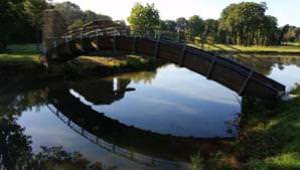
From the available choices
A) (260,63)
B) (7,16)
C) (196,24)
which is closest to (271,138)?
(260,63)

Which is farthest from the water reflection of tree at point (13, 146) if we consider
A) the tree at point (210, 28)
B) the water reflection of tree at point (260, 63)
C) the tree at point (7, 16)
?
the tree at point (210, 28)

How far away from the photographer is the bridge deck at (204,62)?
771 inches

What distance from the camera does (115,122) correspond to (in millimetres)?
19734

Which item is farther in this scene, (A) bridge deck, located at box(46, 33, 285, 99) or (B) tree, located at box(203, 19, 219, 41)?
(B) tree, located at box(203, 19, 219, 41)

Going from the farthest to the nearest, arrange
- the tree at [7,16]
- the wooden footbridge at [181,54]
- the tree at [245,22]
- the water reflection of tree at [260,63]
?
1. the tree at [245,22]
2. the tree at [7,16]
3. the water reflection of tree at [260,63]
4. the wooden footbridge at [181,54]

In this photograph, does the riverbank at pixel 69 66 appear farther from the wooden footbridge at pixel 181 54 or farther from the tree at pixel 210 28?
the tree at pixel 210 28

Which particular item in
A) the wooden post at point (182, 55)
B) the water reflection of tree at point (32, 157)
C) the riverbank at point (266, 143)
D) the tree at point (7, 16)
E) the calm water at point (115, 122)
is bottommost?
the calm water at point (115, 122)

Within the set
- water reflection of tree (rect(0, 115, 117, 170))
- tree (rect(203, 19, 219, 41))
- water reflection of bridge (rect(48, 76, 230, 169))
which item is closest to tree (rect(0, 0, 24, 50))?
water reflection of bridge (rect(48, 76, 230, 169))

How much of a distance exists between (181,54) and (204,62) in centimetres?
179

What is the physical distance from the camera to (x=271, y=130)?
48.6 feet

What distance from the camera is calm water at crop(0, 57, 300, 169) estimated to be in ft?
46.4

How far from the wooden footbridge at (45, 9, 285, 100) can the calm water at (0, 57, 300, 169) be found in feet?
5.01

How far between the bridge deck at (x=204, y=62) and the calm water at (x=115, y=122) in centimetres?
135

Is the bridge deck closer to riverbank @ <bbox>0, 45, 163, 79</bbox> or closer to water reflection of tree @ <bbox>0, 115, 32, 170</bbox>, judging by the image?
riverbank @ <bbox>0, 45, 163, 79</bbox>
